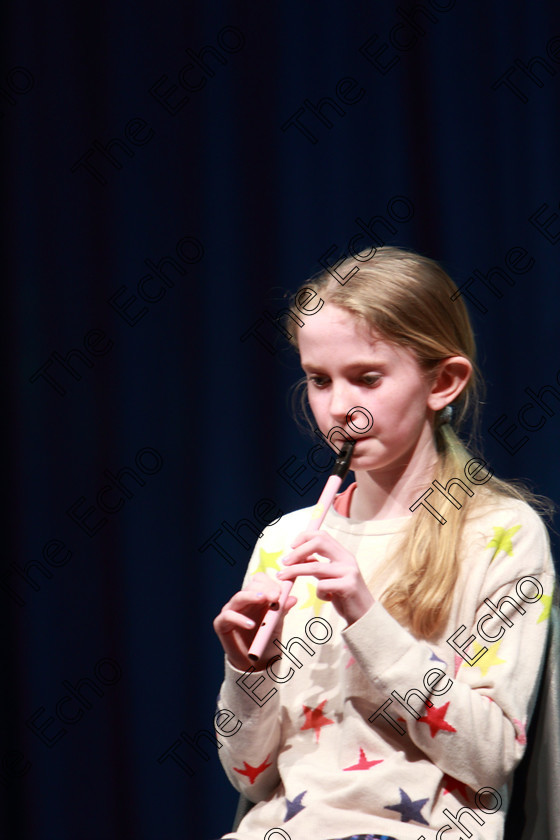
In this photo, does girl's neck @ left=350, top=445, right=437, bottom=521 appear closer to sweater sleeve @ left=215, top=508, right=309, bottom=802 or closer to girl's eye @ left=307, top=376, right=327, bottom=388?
girl's eye @ left=307, top=376, right=327, bottom=388

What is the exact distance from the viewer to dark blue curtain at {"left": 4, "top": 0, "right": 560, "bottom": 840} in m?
1.65

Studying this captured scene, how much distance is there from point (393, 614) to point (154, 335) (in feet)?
2.65

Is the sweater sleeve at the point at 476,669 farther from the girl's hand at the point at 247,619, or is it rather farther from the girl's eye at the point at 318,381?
the girl's eye at the point at 318,381

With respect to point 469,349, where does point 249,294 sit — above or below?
above

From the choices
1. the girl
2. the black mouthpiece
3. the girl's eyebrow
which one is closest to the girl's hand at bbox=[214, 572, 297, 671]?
the girl

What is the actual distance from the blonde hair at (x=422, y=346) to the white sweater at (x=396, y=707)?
0.07ft

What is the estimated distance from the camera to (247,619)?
1034mm

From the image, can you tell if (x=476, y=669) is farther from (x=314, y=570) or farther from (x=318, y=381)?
(x=318, y=381)

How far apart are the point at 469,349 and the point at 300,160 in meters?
0.60

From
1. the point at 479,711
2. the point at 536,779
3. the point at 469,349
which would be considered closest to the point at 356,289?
the point at 469,349

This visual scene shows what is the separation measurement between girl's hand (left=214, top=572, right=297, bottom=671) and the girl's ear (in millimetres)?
296

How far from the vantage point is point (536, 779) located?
3.59 ft

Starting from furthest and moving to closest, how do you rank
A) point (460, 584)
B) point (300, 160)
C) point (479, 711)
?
1. point (300, 160)
2. point (460, 584)
3. point (479, 711)

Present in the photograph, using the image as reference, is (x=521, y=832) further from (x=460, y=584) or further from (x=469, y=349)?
(x=469, y=349)
